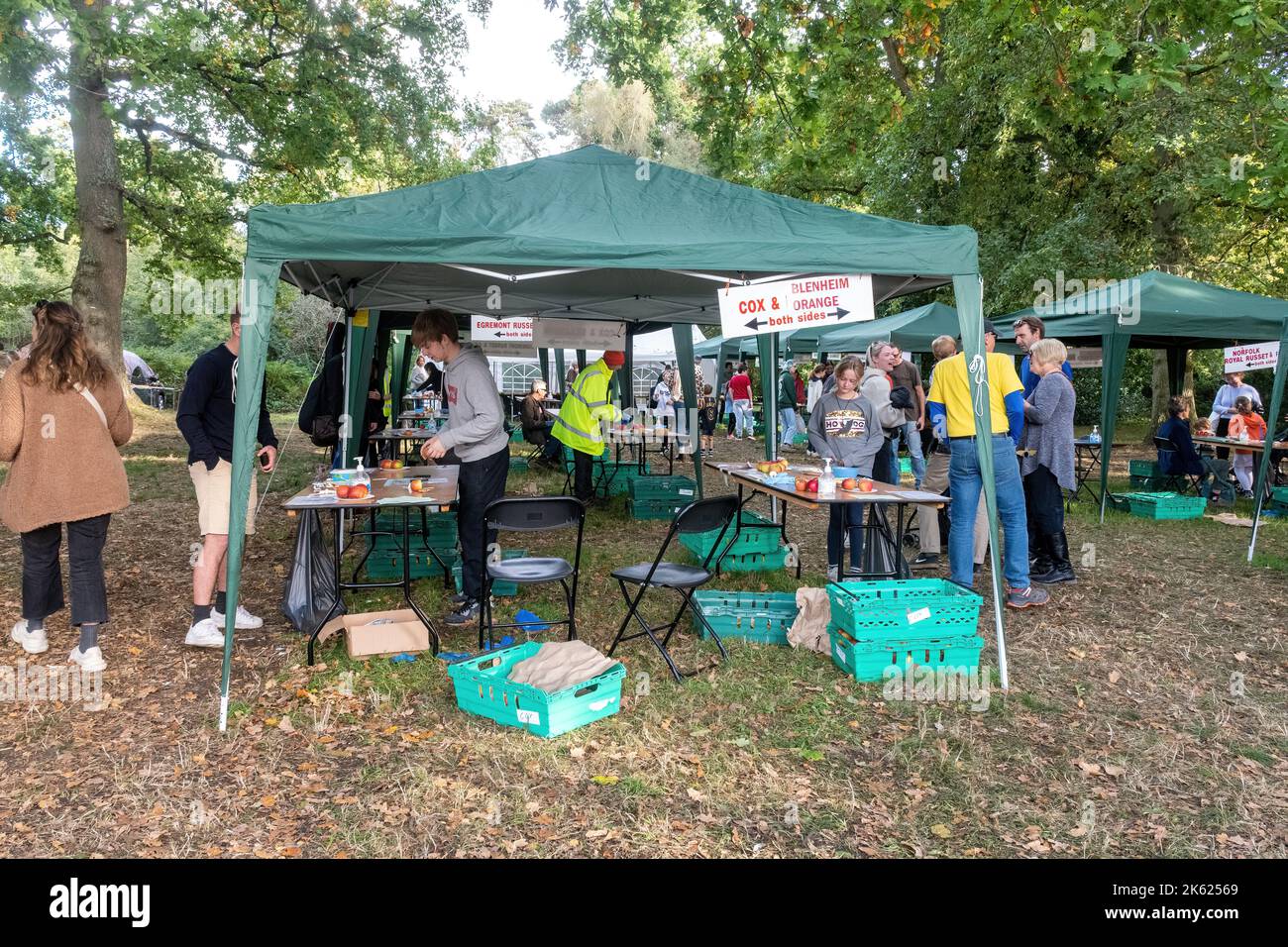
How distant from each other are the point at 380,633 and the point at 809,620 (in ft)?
7.45

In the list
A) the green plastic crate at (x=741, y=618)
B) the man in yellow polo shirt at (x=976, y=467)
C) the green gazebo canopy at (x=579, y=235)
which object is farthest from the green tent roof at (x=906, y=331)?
the green plastic crate at (x=741, y=618)

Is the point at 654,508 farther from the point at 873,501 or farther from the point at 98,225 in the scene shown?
the point at 98,225

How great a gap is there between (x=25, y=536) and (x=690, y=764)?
3313 mm

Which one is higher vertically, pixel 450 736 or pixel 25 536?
pixel 25 536

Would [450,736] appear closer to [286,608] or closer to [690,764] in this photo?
[690,764]

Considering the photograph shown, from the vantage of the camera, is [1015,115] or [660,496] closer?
[660,496]

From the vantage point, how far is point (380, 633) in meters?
4.42

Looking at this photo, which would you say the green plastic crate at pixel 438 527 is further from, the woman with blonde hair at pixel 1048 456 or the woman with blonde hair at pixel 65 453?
the woman with blonde hair at pixel 1048 456

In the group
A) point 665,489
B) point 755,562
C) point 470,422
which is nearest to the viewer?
point 470,422

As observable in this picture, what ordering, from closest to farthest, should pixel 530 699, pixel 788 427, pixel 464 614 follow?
pixel 530 699, pixel 464 614, pixel 788 427

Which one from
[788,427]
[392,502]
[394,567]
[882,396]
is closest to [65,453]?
[392,502]

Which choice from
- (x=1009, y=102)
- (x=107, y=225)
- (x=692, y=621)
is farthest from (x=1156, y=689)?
(x=107, y=225)

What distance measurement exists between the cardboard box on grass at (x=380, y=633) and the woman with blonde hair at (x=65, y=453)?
110 cm

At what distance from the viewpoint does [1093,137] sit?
13930 millimetres
